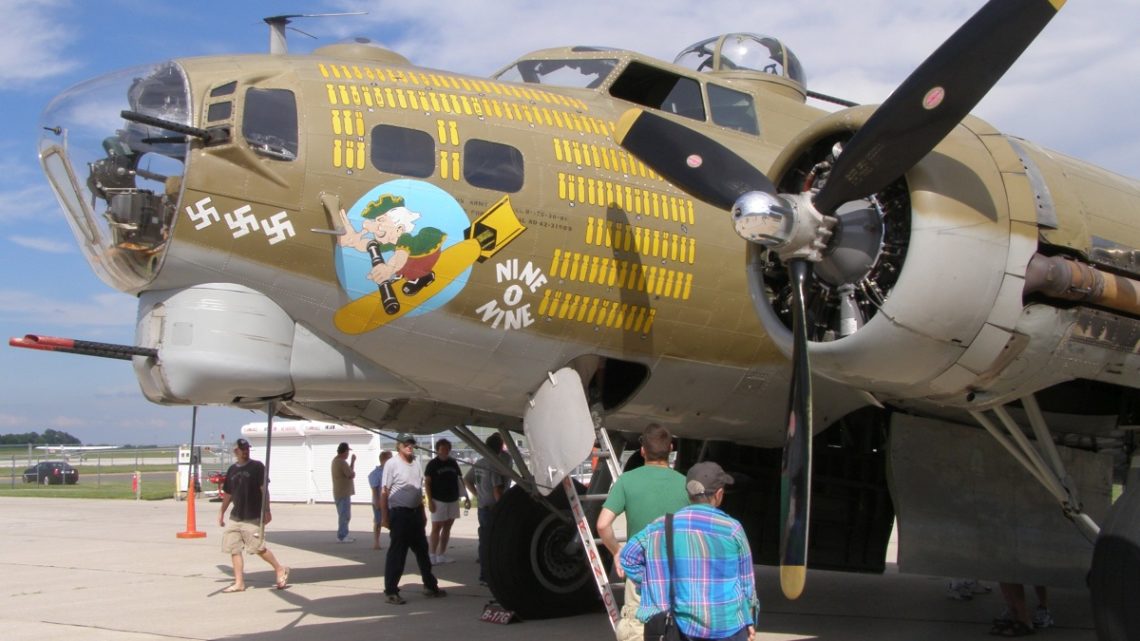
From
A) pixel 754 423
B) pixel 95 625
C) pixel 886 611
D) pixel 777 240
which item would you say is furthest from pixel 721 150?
pixel 95 625

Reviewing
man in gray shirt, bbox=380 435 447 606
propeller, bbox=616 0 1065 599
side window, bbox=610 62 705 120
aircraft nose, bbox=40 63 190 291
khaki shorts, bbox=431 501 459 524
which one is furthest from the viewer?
khaki shorts, bbox=431 501 459 524

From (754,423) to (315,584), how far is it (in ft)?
18.8

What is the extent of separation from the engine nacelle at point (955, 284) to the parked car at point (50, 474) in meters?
43.9

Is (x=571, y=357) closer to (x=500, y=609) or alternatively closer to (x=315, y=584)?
(x=500, y=609)

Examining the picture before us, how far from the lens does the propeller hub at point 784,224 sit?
6590 mm

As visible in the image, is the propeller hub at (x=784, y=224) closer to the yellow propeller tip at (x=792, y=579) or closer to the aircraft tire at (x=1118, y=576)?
the yellow propeller tip at (x=792, y=579)

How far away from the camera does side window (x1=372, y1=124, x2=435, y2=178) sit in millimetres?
7199

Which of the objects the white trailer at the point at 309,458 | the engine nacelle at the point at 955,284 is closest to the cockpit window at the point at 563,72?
the engine nacelle at the point at 955,284

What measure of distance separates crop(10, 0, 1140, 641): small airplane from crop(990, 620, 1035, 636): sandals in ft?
2.65

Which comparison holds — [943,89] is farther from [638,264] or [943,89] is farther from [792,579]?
[792,579]

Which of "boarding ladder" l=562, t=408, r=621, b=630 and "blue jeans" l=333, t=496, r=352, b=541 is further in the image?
"blue jeans" l=333, t=496, r=352, b=541

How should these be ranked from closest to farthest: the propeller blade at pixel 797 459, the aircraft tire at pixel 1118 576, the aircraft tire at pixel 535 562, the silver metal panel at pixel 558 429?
the propeller blade at pixel 797 459
the aircraft tire at pixel 1118 576
the silver metal panel at pixel 558 429
the aircraft tire at pixel 535 562

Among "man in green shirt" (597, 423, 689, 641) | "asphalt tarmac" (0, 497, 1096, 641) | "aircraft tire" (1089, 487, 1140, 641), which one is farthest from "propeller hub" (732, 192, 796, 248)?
"asphalt tarmac" (0, 497, 1096, 641)

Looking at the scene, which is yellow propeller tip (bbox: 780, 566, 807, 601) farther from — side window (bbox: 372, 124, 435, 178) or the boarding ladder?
side window (bbox: 372, 124, 435, 178)
